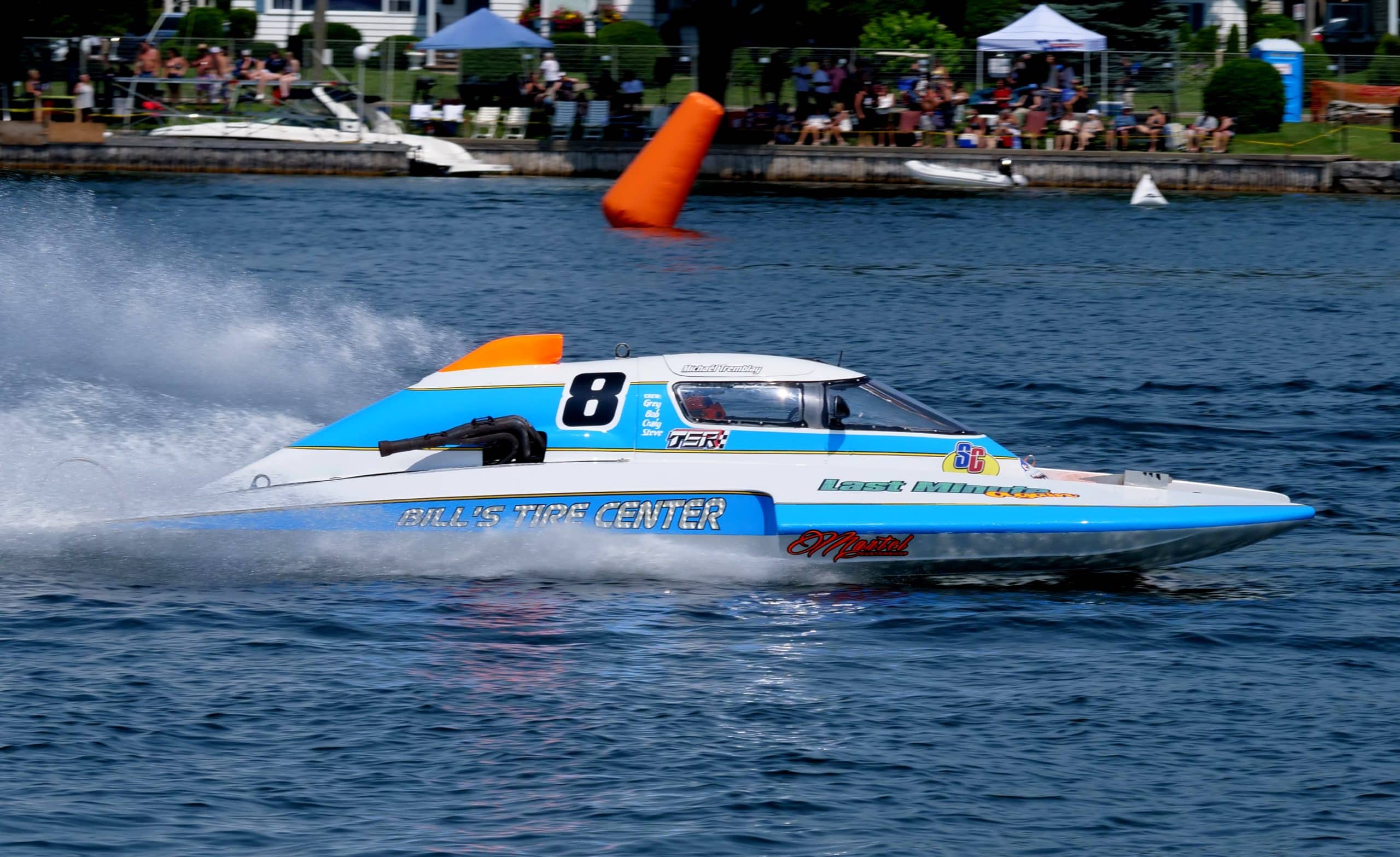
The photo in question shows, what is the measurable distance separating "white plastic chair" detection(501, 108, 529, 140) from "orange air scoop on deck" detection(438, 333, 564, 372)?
27471 mm

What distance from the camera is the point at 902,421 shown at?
1181cm

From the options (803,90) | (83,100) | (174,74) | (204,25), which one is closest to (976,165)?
(803,90)

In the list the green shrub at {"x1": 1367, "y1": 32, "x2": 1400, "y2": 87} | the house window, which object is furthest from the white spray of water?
the house window

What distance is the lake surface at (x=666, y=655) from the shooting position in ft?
27.4

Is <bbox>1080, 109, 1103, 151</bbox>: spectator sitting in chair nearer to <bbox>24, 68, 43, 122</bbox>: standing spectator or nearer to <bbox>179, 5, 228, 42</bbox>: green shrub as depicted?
<bbox>24, 68, 43, 122</bbox>: standing spectator

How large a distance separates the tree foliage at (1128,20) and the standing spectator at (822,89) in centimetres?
994

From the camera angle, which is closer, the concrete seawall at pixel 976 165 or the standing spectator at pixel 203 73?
the concrete seawall at pixel 976 165

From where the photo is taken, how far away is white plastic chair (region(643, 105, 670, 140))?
38.0m

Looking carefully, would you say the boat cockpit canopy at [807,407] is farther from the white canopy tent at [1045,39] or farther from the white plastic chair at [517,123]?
the white plastic chair at [517,123]

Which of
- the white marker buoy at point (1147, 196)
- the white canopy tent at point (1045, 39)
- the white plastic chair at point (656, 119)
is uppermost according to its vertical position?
the white canopy tent at point (1045, 39)

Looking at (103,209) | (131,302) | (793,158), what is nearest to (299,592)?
(131,302)

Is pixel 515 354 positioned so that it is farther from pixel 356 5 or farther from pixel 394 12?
pixel 356 5

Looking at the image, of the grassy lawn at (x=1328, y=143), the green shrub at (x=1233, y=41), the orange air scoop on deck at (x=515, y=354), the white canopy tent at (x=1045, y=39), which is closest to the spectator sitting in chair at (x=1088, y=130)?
the white canopy tent at (x=1045, y=39)

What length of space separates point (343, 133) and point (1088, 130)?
1599 cm
